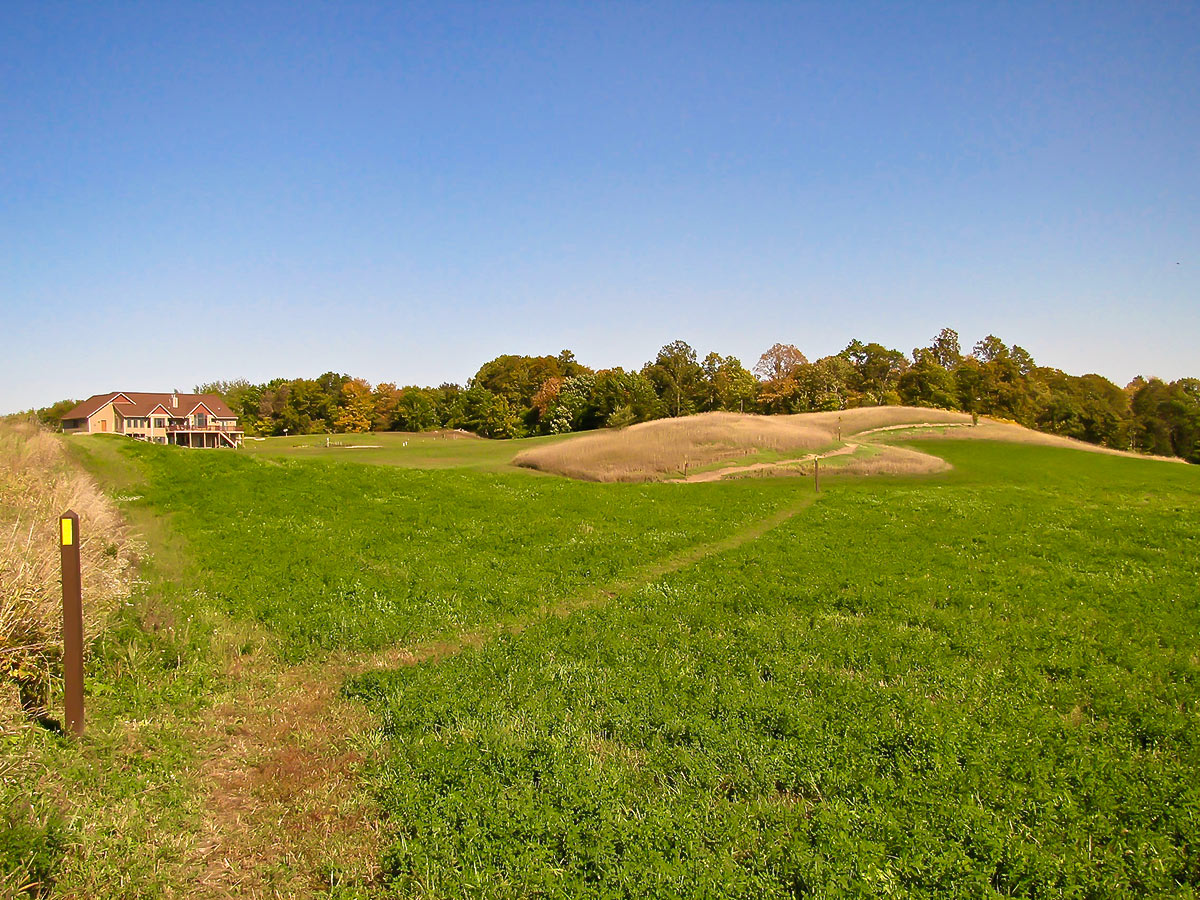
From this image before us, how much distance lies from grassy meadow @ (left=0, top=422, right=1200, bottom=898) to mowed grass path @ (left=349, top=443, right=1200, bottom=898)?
31 mm

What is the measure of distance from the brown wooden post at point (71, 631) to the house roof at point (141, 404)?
296ft

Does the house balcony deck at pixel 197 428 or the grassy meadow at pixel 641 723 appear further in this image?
the house balcony deck at pixel 197 428

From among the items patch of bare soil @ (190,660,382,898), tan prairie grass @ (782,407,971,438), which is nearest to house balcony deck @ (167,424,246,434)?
tan prairie grass @ (782,407,971,438)

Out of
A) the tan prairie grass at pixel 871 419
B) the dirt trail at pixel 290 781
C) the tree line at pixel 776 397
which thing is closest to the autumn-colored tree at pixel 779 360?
the tree line at pixel 776 397

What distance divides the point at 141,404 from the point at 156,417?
2429mm

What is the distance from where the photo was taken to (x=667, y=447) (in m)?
32.6

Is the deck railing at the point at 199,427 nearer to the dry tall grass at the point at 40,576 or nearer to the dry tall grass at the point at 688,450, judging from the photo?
the dry tall grass at the point at 688,450

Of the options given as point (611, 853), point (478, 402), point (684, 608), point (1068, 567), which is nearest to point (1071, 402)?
point (478, 402)

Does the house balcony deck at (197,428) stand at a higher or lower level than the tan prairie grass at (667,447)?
higher

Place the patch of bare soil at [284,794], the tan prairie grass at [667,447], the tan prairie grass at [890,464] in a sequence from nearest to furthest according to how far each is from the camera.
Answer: the patch of bare soil at [284,794], the tan prairie grass at [667,447], the tan prairie grass at [890,464]

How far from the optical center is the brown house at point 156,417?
8119 centimetres

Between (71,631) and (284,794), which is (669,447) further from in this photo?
(71,631)

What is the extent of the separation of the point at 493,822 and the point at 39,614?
5.70 metres

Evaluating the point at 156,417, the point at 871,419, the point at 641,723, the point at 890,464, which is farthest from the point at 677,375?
the point at 641,723
